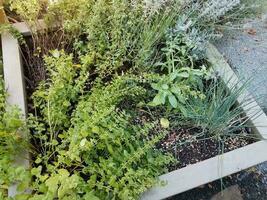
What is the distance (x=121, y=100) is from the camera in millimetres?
1721

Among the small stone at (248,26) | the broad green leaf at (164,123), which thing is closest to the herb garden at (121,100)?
the broad green leaf at (164,123)

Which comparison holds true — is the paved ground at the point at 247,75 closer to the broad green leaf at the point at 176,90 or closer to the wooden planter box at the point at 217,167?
the wooden planter box at the point at 217,167

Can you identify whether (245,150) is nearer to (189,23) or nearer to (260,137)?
(260,137)

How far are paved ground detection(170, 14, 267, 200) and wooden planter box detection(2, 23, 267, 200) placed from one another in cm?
22

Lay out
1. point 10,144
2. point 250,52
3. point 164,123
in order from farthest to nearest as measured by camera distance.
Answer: point 250,52 → point 164,123 → point 10,144

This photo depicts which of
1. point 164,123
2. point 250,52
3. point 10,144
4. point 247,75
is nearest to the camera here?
point 10,144

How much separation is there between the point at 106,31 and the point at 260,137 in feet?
2.98

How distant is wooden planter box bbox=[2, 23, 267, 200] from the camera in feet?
4.99

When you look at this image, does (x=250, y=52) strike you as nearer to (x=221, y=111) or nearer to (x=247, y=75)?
(x=247, y=75)

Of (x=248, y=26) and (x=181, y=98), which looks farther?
(x=248, y=26)

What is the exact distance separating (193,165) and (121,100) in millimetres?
457

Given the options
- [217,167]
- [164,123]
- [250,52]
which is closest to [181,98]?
[164,123]

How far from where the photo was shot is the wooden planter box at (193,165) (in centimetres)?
152

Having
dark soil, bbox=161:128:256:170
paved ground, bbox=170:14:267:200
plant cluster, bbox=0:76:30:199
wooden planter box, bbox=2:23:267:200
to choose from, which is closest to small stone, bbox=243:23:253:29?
paved ground, bbox=170:14:267:200
